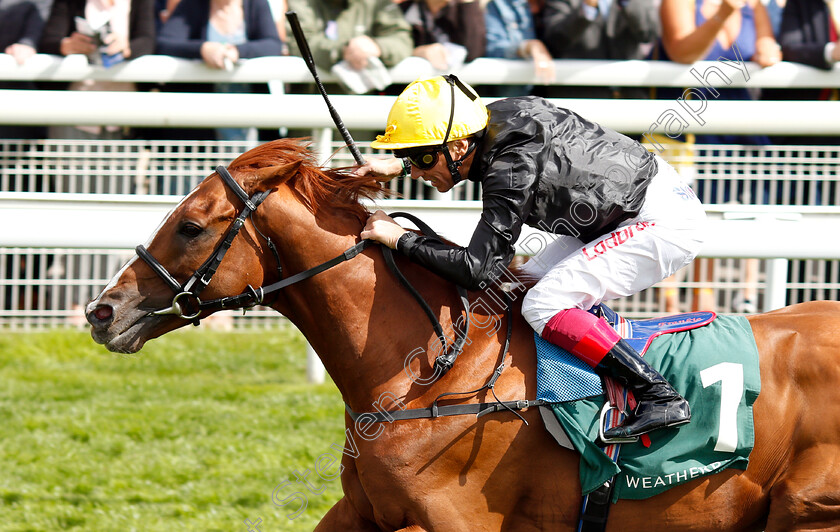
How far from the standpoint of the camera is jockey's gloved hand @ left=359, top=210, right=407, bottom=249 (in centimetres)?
322

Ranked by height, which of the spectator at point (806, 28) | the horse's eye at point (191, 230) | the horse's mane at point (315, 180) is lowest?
the spectator at point (806, 28)

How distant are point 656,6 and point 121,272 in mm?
Answer: 4185

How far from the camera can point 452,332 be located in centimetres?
326

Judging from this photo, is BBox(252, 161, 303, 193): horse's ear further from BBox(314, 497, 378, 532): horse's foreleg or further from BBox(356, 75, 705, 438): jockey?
BBox(314, 497, 378, 532): horse's foreleg

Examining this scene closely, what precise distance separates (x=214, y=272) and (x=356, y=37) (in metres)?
2.69

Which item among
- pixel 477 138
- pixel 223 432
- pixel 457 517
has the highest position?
pixel 477 138

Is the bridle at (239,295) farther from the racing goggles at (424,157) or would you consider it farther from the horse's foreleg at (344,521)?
the horse's foreleg at (344,521)

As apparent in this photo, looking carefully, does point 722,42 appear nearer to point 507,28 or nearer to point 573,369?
point 507,28

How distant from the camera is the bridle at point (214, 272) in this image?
10.3 ft

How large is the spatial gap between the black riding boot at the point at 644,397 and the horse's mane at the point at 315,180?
0.93 m

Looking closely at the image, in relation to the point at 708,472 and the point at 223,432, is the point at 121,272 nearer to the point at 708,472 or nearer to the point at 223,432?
the point at 708,472

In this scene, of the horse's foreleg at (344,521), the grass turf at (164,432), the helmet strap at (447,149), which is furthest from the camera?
the grass turf at (164,432)

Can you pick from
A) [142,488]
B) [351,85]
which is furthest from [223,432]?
[351,85]

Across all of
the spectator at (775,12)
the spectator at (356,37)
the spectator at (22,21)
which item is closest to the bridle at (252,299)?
the spectator at (356,37)
